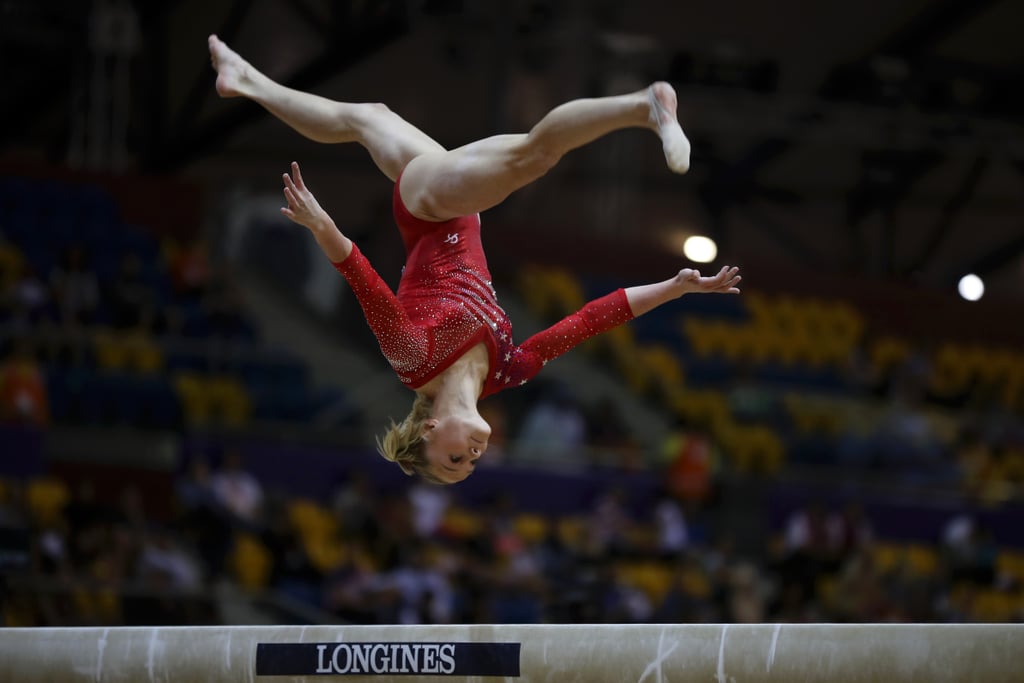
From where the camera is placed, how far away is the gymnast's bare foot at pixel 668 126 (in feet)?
14.0

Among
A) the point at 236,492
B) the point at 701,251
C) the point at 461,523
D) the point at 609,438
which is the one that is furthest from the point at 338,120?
the point at 701,251

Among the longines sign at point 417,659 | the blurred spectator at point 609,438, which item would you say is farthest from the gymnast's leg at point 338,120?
the blurred spectator at point 609,438

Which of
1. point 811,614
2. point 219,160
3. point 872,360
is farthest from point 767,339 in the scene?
point 219,160

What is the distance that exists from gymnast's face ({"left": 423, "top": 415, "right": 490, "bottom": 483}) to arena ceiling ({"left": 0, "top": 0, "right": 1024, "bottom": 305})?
10220 mm

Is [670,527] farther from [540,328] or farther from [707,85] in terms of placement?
[707,85]

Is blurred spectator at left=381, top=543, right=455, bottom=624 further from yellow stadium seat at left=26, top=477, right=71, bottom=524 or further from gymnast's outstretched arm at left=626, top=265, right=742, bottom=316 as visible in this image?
gymnast's outstretched arm at left=626, top=265, right=742, bottom=316

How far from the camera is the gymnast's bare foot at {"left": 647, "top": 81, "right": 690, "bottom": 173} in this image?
4254mm

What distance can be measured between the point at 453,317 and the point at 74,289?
25.3 ft

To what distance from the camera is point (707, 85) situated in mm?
17000

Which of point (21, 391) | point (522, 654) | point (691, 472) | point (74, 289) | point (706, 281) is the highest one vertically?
point (74, 289)

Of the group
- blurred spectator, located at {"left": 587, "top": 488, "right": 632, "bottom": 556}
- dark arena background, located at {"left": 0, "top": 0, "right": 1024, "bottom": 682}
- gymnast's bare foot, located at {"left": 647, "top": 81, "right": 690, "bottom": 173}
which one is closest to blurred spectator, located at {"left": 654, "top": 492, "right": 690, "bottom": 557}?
dark arena background, located at {"left": 0, "top": 0, "right": 1024, "bottom": 682}

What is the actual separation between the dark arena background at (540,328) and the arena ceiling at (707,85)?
2.2 inches

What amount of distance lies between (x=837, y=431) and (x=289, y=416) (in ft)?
19.9

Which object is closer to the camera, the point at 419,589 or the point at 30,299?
the point at 419,589
